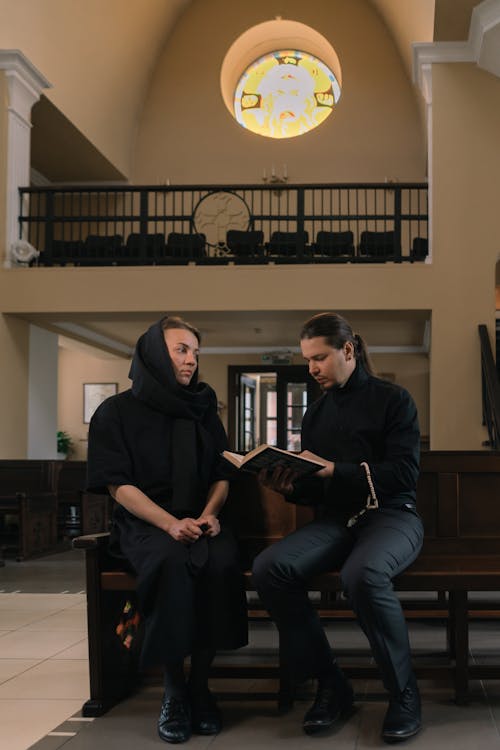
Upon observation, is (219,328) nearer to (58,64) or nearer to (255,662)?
(58,64)

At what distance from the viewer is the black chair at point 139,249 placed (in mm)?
10719

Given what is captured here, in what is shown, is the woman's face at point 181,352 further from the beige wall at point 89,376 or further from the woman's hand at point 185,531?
the beige wall at point 89,376

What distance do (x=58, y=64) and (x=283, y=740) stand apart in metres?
10.7

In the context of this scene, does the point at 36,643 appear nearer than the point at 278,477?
No

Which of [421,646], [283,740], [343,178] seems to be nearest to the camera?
[283,740]

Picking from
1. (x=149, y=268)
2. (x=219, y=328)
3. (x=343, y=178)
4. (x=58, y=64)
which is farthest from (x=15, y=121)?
(x=343, y=178)

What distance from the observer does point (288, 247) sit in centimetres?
1088

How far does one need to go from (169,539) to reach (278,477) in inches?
17.3

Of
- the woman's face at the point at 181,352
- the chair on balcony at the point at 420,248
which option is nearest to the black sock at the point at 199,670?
the woman's face at the point at 181,352

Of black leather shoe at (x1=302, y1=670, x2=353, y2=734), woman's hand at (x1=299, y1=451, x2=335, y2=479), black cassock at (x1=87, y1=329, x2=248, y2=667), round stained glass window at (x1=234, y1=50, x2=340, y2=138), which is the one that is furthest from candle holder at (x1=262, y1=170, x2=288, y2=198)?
black leather shoe at (x1=302, y1=670, x2=353, y2=734)

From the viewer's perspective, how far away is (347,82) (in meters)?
15.4

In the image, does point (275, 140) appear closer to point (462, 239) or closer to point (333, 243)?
point (333, 243)

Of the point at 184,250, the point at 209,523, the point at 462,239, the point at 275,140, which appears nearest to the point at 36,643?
the point at 209,523

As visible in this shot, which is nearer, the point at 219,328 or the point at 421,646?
the point at 421,646
